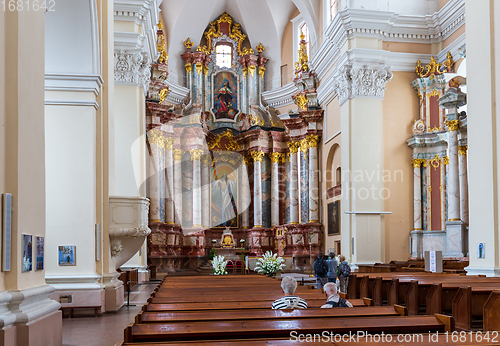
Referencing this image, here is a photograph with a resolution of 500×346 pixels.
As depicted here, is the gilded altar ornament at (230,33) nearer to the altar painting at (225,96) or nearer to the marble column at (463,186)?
the altar painting at (225,96)

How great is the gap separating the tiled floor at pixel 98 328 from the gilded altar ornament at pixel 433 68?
12.4 metres

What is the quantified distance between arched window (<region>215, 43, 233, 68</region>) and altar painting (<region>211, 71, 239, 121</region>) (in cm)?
47

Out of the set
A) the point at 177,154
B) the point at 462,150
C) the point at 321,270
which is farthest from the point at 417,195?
the point at 177,154

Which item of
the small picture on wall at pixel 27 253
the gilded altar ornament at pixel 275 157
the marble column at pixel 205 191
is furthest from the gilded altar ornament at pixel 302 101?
the small picture on wall at pixel 27 253

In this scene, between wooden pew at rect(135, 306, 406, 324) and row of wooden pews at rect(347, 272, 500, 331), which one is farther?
row of wooden pews at rect(347, 272, 500, 331)

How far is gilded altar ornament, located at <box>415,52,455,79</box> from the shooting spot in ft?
54.5

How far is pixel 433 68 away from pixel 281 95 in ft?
26.8

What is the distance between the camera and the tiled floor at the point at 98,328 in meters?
6.31

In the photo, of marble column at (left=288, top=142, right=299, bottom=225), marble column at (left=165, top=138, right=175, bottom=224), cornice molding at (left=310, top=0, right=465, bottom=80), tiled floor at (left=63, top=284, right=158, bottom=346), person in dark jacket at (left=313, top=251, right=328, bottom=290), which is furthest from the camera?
marble column at (left=288, top=142, right=299, bottom=225)

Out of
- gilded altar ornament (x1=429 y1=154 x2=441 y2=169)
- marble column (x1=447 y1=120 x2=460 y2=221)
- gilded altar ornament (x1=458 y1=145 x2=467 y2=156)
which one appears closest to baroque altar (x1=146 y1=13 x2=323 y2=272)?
gilded altar ornament (x1=429 y1=154 x2=441 y2=169)

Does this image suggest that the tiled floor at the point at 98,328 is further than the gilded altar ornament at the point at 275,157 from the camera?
No

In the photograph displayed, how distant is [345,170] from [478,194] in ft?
24.0

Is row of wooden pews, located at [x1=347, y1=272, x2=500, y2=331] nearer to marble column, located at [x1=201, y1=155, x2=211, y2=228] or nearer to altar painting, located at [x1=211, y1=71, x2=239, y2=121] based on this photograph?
marble column, located at [x1=201, y1=155, x2=211, y2=228]

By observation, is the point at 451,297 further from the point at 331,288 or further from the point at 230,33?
the point at 230,33
